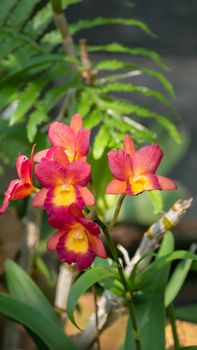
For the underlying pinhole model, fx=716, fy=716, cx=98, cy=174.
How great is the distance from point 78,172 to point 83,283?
0.55 feet

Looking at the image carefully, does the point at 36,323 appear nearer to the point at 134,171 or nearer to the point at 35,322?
the point at 35,322

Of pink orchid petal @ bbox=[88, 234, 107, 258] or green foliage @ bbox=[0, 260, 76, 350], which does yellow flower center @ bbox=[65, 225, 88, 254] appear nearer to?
pink orchid petal @ bbox=[88, 234, 107, 258]

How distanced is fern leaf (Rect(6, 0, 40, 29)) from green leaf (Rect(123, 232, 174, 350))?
451 millimetres

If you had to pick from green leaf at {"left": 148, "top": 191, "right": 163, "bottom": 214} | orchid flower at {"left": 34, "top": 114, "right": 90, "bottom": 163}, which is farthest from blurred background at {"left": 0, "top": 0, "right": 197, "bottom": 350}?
orchid flower at {"left": 34, "top": 114, "right": 90, "bottom": 163}

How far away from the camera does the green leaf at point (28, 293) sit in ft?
3.30

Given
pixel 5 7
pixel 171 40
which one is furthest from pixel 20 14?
pixel 171 40

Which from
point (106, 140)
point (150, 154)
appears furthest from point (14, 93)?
point (150, 154)

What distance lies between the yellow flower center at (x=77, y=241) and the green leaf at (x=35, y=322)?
0.22 m

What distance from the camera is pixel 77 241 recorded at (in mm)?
658

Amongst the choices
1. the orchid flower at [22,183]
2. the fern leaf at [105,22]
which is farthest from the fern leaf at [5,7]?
the orchid flower at [22,183]

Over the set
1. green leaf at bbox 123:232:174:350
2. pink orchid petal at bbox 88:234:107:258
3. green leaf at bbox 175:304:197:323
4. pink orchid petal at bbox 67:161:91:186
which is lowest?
green leaf at bbox 175:304:197:323

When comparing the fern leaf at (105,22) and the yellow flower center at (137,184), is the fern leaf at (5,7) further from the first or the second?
the yellow flower center at (137,184)

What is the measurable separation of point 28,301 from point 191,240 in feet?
3.79

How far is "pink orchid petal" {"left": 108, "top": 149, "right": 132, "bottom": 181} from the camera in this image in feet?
2.13
